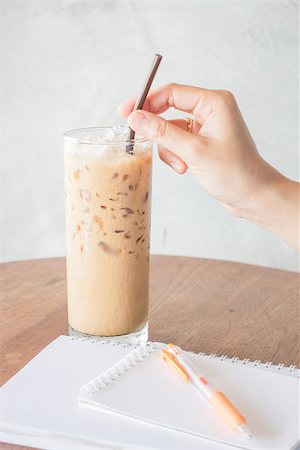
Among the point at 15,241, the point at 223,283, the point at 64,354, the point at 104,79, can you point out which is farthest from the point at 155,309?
the point at 15,241

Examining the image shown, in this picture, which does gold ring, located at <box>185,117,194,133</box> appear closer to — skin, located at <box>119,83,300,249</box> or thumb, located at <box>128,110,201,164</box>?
skin, located at <box>119,83,300,249</box>

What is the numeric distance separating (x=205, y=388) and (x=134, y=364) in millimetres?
114

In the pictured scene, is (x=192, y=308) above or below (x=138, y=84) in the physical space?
below

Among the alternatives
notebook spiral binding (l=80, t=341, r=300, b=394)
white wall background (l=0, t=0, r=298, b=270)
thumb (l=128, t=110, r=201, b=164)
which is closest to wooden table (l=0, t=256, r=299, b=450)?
notebook spiral binding (l=80, t=341, r=300, b=394)

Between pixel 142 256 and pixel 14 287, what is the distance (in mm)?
363

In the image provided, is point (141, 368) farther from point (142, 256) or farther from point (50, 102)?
point (50, 102)

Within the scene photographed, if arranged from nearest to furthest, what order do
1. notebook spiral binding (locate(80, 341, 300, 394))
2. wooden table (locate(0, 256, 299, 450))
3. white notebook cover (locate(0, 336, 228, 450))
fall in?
white notebook cover (locate(0, 336, 228, 450)) → notebook spiral binding (locate(80, 341, 300, 394)) → wooden table (locate(0, 256, 299, 450))

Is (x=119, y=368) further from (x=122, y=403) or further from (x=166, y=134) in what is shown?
(x=166, y=134)

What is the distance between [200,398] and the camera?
0.84 metres

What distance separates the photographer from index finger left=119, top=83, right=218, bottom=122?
3.45 ft

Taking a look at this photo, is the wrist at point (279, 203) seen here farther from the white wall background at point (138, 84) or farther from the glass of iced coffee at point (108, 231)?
the white wall background at point (138, 84)

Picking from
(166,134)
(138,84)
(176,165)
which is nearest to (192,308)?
(176,165)

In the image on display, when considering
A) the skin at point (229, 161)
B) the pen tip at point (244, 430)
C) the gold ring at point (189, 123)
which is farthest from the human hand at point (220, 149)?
the pen tip at point (244, 430)

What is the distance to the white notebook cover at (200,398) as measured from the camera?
2.53ft
